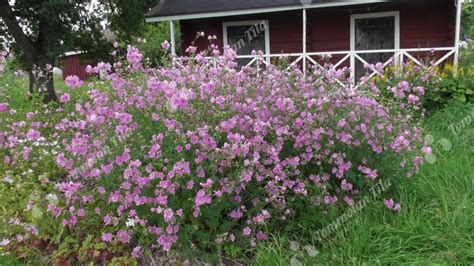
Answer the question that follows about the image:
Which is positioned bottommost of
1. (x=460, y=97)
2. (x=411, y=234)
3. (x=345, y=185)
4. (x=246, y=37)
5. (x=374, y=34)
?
(x=411, y=234)

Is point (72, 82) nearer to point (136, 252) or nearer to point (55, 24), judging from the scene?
point (136, 252)

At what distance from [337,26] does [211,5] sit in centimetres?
320

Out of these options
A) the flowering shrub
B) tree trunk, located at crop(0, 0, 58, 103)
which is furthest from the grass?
tree trunk, located at crop(0, 0, 58, 103)

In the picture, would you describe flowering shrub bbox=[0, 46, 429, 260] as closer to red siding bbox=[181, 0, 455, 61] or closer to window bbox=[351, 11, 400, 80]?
window bbox=[351, 11, 400, 80]

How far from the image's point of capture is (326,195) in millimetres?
3246

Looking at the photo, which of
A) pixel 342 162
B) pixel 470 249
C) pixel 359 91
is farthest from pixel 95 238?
pixel 470 249

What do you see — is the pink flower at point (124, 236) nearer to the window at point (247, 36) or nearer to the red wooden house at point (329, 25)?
the red wooden house at point (329, 25)

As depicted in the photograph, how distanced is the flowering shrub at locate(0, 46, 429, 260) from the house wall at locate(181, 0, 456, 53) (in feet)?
24.2

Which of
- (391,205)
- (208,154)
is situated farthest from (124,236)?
(391,205)

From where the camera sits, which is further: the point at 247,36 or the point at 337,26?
the point at 247,36

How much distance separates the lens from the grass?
2887mm

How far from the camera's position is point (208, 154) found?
2.74 meters

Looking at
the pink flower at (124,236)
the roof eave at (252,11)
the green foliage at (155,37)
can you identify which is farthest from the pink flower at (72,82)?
the green foliage at (155,37)

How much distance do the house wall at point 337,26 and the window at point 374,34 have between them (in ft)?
0.39
